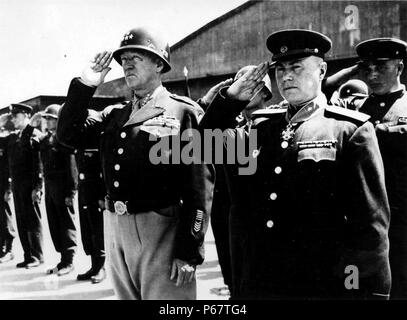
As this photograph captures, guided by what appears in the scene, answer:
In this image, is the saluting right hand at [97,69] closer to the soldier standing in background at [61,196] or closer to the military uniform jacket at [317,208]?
the military uniform jacket at [317,208]

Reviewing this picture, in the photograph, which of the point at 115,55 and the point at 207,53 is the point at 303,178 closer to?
the point at 115,55

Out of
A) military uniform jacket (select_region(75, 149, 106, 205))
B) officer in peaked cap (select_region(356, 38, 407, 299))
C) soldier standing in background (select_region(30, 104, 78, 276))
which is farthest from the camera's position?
soldier standing in background (select_region(30, 104, 78, 276))

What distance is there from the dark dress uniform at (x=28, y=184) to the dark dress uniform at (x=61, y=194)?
430 millimetres

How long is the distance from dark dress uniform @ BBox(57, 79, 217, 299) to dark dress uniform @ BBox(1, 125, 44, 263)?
4.01m

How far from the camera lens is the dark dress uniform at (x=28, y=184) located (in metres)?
6.64

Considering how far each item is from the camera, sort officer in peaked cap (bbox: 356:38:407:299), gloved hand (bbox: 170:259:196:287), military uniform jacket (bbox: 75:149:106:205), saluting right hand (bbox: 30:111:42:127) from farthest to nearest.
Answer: saluting right hand (bbox: 30:111:42:127), military uniform jacket (bbox: 75:149:106:205), officer in peaked cap (bbox: 356:38:407:299), gloved hand (bbox: 170:259:196:287)

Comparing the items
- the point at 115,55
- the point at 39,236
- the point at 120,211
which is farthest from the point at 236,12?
the point at 120,211

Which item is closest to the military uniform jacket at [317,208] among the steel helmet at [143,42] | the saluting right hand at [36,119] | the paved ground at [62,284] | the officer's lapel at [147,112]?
the officer's lapel at [147,112]

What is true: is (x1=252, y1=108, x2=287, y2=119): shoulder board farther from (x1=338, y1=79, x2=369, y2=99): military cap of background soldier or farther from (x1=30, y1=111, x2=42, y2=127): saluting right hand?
(x1=30, y1=111, x2=42, y2=127): saluting right hand

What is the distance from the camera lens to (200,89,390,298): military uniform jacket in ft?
7.52

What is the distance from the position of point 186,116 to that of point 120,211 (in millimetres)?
631

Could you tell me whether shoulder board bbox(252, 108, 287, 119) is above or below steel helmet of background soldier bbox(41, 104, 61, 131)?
below

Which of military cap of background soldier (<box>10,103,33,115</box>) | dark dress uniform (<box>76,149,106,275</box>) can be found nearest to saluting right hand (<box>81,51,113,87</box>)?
dark dress uniform (<box>76,149,106,275</box>)

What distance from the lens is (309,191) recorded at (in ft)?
7.90
